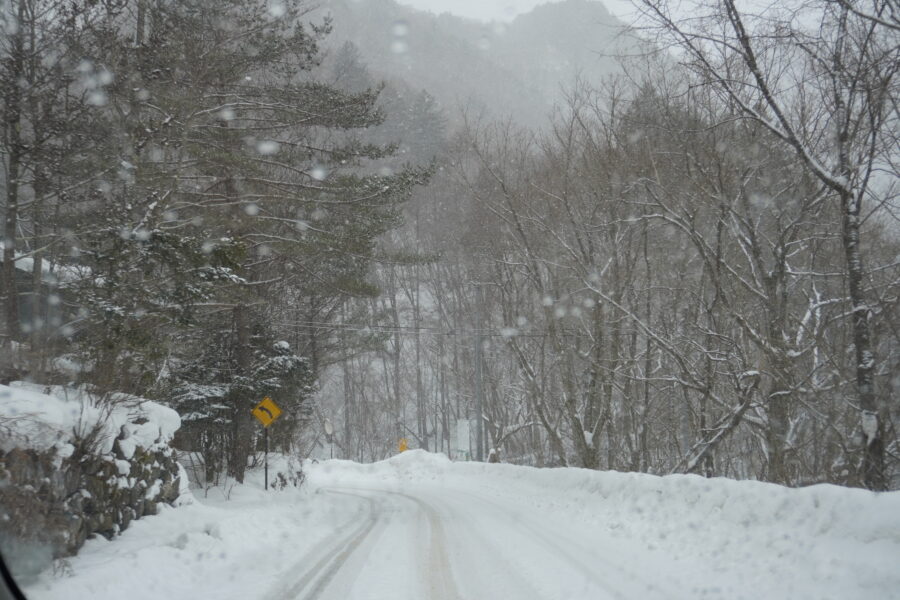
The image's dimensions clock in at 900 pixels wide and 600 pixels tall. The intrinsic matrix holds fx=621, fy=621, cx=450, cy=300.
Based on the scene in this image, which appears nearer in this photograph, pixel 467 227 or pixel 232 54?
pixel 232 54

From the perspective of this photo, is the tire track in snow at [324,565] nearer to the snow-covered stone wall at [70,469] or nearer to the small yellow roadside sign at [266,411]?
the snow-covered stone wall at [70,469]

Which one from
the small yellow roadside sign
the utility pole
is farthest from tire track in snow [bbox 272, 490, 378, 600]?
the utility pole

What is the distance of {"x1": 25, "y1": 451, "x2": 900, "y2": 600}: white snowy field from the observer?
17.0ft

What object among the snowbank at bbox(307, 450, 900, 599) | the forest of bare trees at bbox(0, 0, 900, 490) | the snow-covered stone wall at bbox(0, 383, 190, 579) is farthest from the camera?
the forest of bare trees at bbox(0, 0, 900, 490)

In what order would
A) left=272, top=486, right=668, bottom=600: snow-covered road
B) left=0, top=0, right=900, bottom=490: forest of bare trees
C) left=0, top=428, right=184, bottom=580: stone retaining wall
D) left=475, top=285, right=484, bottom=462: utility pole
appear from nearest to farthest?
left=0, top=428, right=184, bottom=580: stone retaining wall → left=272, top=486, right=668, bottom=600: snow-covered road → left=0, top=0, right=900, bottom=490: forest of bare trees → left=475, top=285, right=484, bottom=462: utility pole

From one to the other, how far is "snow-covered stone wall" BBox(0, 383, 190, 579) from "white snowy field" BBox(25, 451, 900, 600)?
29cm

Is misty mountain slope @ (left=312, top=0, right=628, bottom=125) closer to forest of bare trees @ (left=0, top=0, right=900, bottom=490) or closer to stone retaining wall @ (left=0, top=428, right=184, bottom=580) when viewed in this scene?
forest of bare trees @ (left=0, top=0, right=900, bottom=490)

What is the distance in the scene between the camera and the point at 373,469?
33.9 m

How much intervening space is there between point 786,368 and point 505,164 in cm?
1198

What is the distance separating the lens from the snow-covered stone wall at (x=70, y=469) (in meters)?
5.65

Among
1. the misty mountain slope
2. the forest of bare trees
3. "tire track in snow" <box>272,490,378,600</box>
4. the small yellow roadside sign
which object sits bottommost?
"tire track in snow" <box>272,490,378,600</box>

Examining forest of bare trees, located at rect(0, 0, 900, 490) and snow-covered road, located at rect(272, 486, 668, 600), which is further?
forest of bare trees, located at rect(0, 0, 900, 490)

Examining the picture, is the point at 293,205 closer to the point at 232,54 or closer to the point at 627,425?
the point at 232,54

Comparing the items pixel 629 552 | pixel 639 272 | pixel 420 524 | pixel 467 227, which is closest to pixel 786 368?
pixel 629 552
